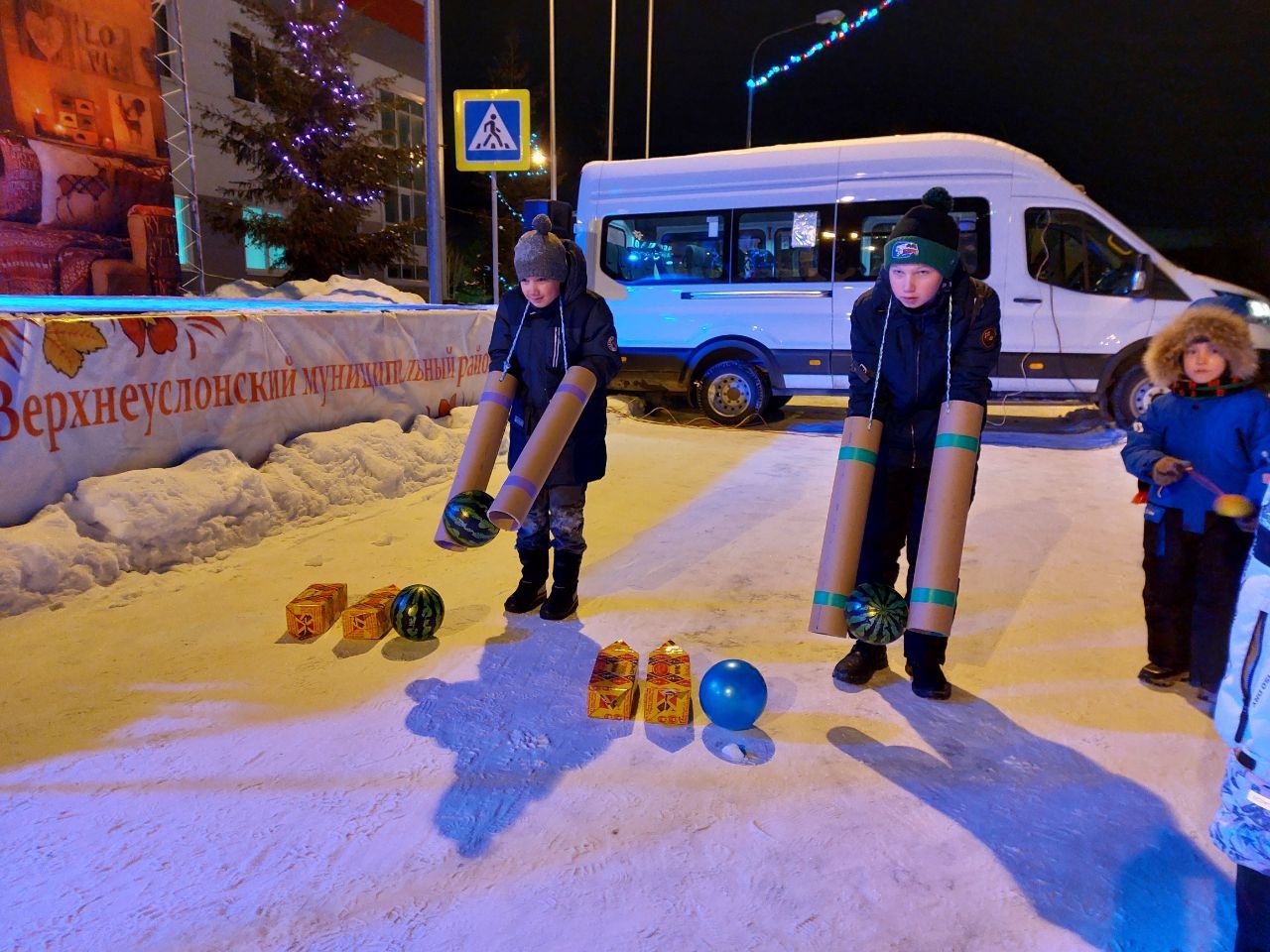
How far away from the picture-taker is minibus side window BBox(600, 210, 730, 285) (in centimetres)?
993

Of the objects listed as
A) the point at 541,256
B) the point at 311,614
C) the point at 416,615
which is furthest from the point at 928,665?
the point at 311,614

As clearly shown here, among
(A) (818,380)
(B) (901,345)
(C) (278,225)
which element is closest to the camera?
(B) (901,345)

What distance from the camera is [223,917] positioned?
205 centimetres

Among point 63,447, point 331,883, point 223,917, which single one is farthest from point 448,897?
point 63,447

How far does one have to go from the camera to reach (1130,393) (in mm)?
8898

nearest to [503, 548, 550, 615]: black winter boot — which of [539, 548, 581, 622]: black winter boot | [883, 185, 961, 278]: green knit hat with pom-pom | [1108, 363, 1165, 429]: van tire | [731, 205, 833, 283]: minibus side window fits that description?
[539, 548, 581, 622]: black winter boot

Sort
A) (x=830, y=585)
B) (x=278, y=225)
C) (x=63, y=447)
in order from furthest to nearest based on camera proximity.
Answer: (x=278, y=225) → (x=63, y=447) → (x=830, y=585)

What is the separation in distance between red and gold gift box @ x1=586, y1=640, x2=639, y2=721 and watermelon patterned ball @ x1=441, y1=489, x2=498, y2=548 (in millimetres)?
693

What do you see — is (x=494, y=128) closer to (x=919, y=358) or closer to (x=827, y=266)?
(x=827, y=266)

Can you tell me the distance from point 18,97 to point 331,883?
12.7 m

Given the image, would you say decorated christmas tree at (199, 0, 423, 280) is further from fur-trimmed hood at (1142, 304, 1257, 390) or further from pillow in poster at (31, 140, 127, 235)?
fur-trimmed hood at (1142, 304, 1257, 390)

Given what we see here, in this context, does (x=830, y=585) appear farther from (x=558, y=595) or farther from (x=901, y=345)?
(x=558, y=595)

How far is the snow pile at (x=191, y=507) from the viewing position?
12.9 feet

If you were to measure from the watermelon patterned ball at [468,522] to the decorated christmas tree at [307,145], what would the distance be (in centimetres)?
1506
